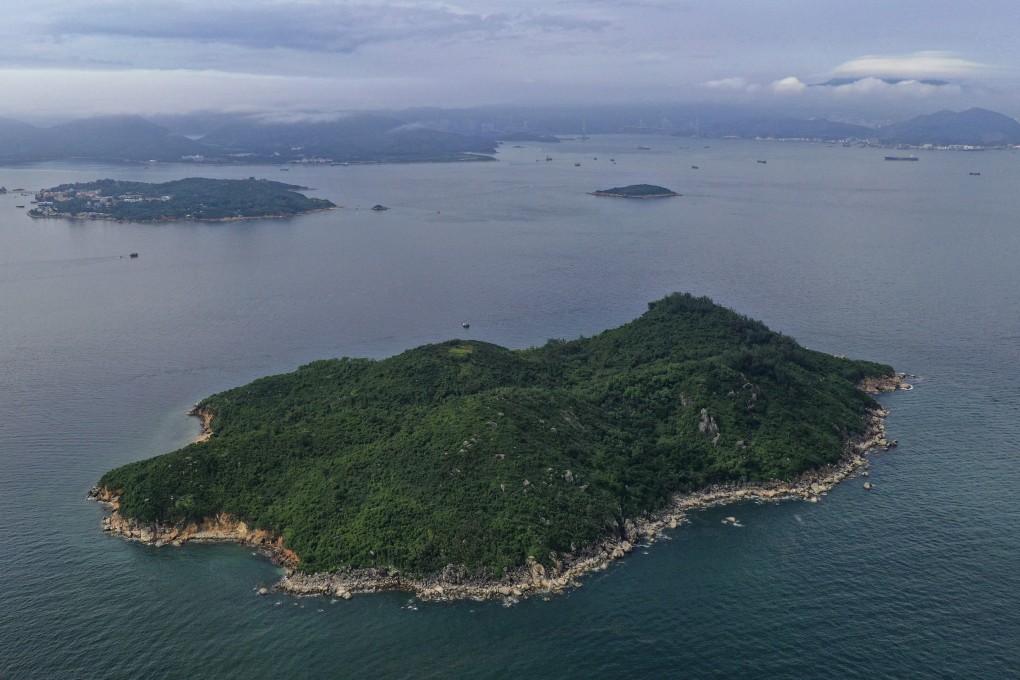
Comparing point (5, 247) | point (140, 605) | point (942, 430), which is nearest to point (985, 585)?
point (942, 430)

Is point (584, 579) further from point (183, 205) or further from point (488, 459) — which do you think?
point (183, 205)

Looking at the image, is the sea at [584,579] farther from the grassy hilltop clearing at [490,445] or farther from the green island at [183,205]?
the green island at [183,205]

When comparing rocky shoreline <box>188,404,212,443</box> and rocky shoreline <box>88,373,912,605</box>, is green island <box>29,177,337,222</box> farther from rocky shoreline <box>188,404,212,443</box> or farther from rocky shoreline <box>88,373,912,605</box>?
rocky shoreline <box>88,373,912,605</box>

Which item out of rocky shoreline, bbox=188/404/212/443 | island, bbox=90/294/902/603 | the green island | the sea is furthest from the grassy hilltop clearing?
the green island

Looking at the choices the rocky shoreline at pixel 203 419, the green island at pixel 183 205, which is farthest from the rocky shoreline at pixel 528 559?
the green island at pixel 183 205

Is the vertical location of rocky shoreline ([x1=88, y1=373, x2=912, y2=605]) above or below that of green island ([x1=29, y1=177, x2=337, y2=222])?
below
